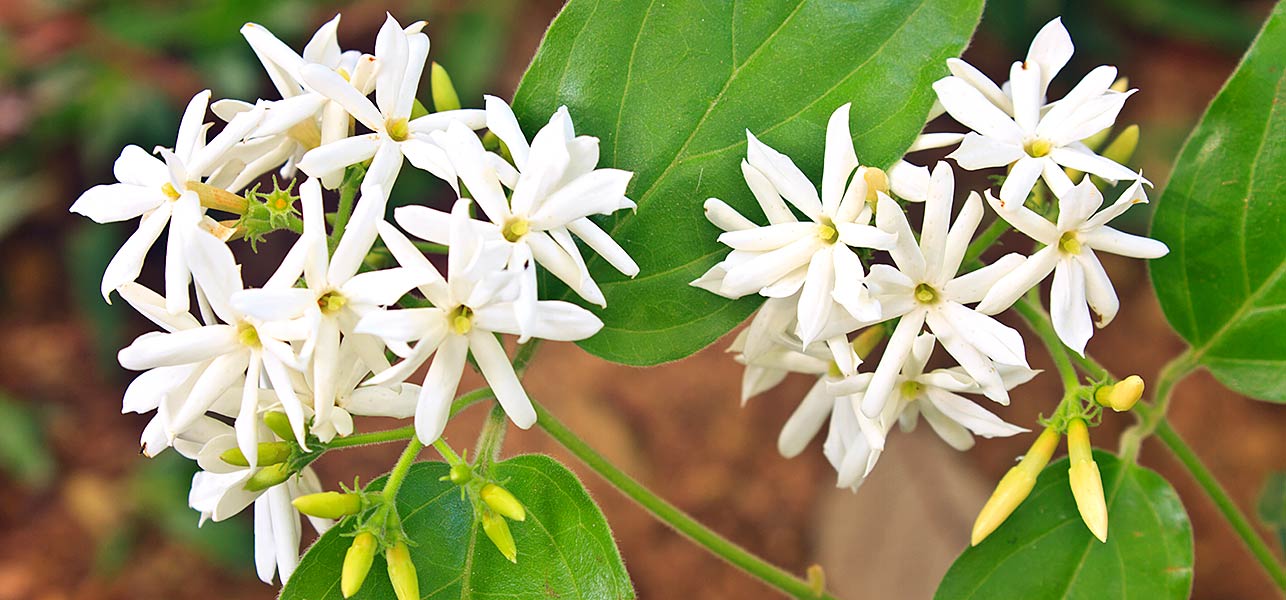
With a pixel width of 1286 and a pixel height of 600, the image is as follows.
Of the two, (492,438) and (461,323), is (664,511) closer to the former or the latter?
(492,438)

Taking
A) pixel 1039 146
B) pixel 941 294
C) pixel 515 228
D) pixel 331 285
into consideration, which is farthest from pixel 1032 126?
pixel 331 285

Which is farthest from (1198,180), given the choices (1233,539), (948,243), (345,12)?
(345,12)

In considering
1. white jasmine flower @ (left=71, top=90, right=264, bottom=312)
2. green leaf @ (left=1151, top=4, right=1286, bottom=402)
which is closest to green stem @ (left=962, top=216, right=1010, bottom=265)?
green leaf @ (left=1151, top=4, right=1286, bottom=402)

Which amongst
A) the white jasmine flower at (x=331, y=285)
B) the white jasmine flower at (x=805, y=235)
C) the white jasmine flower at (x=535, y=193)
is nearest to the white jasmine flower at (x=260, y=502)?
the white jasmine flower at (x=331, y=285)

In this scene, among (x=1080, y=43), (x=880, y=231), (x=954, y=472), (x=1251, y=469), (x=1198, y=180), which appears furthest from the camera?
(x=1080, y=43)

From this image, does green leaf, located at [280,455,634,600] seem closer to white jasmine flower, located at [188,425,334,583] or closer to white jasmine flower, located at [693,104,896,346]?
white jasmine flower, located at [188,425,334,583]

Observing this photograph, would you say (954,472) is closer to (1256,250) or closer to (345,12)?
(1256,250)
